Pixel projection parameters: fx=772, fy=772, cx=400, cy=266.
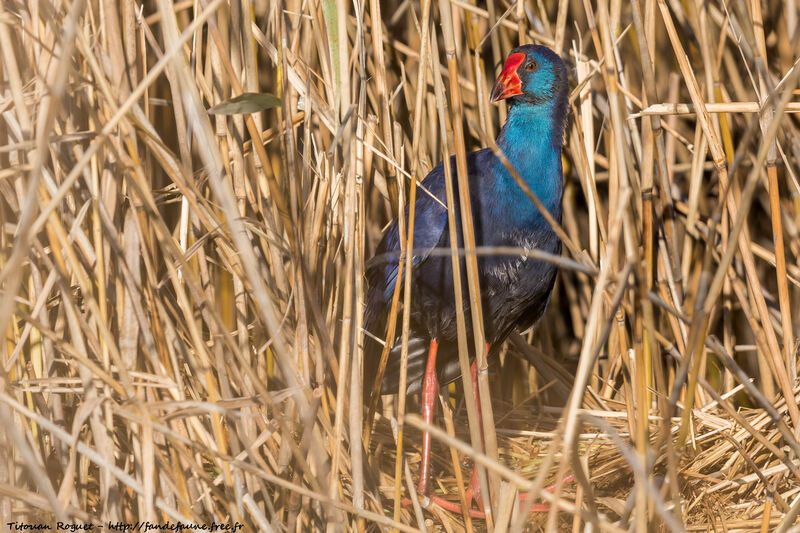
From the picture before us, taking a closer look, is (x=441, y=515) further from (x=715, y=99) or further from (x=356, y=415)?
(x=715, y=99)

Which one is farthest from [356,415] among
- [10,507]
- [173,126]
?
[173,126]

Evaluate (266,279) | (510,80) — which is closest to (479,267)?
(510,80)

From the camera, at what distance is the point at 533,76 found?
164 centimetres

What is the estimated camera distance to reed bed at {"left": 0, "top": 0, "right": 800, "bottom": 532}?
964mm

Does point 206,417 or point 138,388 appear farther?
point 206,417

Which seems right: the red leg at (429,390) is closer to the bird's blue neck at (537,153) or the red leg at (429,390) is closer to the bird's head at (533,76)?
the bird's blue neck at (537,153)

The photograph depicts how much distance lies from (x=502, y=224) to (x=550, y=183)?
13cm

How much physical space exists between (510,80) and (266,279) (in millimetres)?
721

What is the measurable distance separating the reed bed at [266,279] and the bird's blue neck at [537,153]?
0.09 m

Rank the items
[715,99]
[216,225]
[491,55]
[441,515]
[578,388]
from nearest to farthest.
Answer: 1. [578,388]
2. [216,225]
3. [441,515]
4. [715,99]
5. [491,55]

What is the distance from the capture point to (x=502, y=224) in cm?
167

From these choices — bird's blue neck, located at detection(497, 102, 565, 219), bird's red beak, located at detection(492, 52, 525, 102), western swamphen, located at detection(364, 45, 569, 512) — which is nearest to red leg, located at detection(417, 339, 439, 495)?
western swamphen, located at detection(364, 45, 569, 512)

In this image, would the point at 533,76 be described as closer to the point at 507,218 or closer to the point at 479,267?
the point at 507,218

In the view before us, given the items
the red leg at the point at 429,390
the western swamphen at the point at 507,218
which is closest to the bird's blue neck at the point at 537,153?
the western swamphen at the point at 507,218
